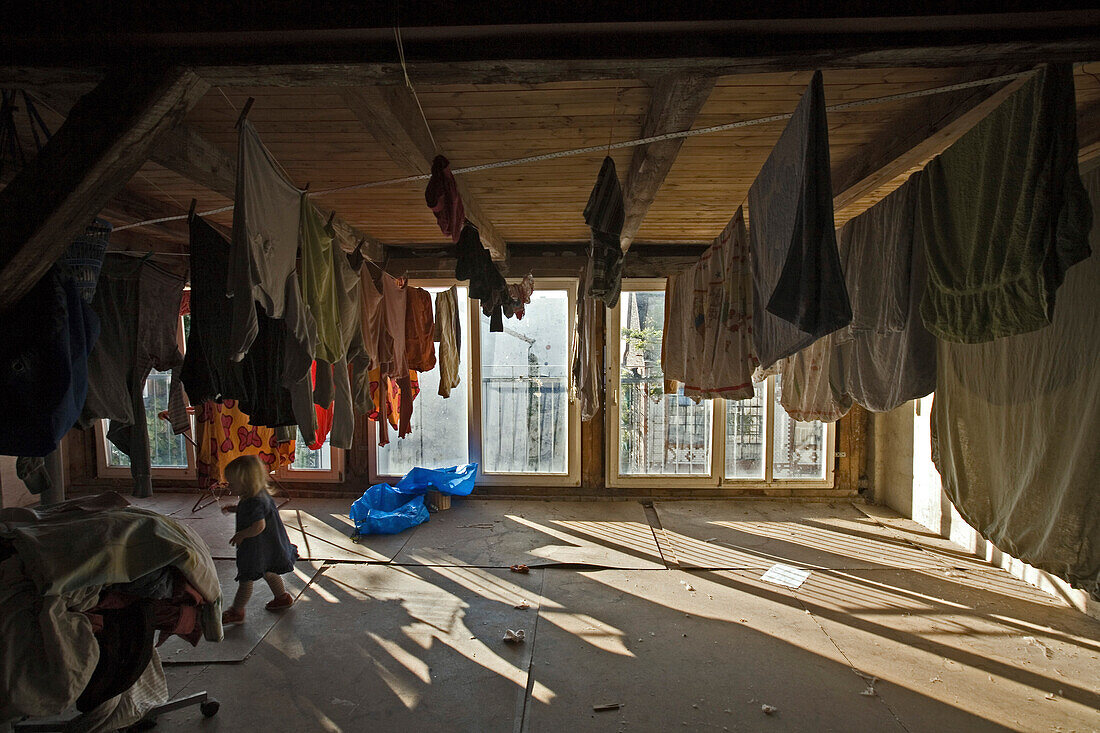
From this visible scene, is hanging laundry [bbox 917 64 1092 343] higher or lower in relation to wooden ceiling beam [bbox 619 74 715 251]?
lower

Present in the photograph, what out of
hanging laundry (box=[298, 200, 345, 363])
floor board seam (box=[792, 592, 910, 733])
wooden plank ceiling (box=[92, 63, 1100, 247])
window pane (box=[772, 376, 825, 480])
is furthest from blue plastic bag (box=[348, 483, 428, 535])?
window pane (box=[772, 376, 825, 480])

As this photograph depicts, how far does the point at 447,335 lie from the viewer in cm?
450

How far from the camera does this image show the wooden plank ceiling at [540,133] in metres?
2.16

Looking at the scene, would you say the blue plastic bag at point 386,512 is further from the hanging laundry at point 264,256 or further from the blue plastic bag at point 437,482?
the hanging laundry at point 264,256

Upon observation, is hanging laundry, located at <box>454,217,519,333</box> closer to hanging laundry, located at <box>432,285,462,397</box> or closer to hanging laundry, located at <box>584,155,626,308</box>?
hanging laundry, located at <box>584,155,626,308</box>

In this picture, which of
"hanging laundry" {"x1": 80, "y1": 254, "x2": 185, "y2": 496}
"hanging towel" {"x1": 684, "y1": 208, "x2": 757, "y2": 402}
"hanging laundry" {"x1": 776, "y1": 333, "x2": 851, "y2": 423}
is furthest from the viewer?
"hanging laundry" {"x1": 776, "y1": 333, "x2": 851, "y2": 423}

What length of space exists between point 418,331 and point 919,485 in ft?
14.8

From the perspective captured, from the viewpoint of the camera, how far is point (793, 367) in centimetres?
330

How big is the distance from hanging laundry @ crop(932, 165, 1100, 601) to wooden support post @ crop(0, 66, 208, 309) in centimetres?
274

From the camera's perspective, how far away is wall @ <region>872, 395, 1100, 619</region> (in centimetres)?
366

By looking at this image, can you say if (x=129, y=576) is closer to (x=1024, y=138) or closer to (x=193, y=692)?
(x=193, y=692)

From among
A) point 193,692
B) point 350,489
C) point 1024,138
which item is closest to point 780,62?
point 1024,138

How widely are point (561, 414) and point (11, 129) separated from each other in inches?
170

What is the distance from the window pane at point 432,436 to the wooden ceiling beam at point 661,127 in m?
2.99
